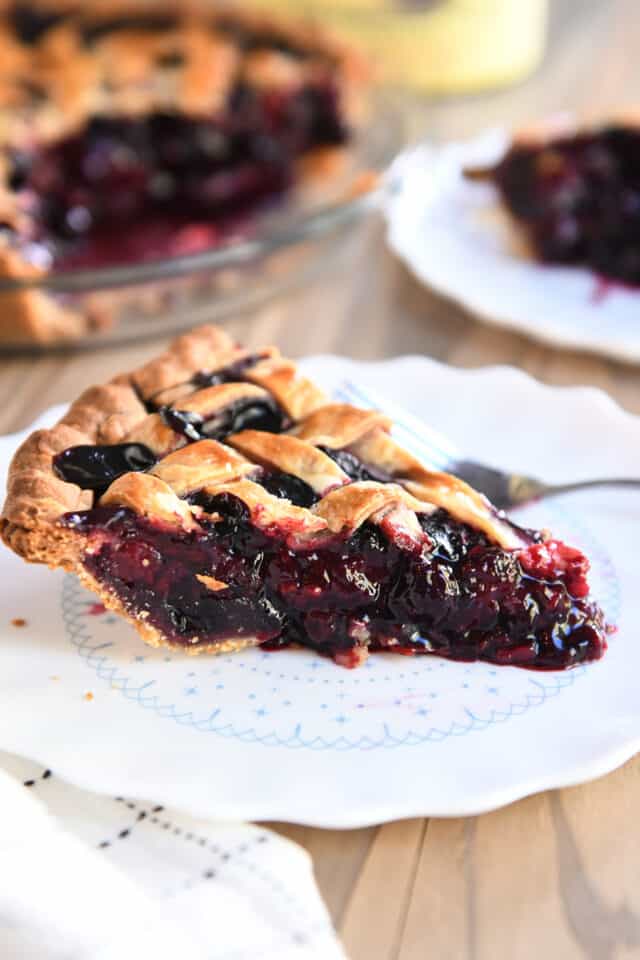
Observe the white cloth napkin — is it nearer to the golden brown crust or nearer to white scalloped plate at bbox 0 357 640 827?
white scalloped plate at bbox 0 357 640 827

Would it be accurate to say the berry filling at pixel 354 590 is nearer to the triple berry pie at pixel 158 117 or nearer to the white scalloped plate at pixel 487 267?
the white scalloped plate at pixel 487 267

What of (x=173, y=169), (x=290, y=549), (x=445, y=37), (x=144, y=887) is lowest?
(x=173, y=169)

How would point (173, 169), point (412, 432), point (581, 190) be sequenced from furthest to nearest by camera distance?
point (173, 169) < point (581, 190) < point (412, 432)

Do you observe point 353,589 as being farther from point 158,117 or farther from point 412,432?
point 158,117

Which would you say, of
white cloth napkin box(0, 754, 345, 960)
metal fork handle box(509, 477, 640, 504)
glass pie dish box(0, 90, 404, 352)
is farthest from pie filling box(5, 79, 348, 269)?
white cloth napkin box(0, 754, 345, 960)

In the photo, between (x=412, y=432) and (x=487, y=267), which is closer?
(x=412, y=432)

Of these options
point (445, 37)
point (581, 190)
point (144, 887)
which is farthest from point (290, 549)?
point (445, 37)

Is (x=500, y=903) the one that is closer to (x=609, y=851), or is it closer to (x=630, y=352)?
(x=609, y=851)
